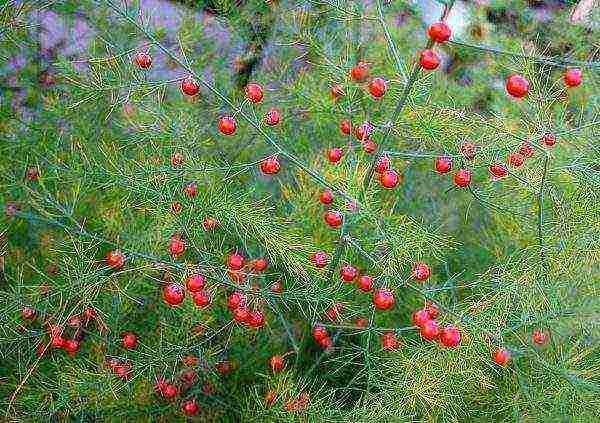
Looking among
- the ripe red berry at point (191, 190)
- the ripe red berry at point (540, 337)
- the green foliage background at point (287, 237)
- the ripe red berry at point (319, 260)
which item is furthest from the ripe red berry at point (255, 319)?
the ripe red berry at point (540, 337)

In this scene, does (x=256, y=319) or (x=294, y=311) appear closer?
(x=256, y=319)

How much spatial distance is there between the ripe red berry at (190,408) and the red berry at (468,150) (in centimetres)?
69

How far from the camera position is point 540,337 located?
1.36 m

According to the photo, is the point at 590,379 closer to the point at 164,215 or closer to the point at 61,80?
the point at 164,215

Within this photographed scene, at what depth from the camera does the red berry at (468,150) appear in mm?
1248

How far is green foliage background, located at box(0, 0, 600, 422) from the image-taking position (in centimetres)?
129

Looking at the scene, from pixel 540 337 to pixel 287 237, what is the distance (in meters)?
0.50

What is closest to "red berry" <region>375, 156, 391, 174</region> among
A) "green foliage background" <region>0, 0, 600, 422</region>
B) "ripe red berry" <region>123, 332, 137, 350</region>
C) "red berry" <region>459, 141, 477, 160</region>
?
"green foliage background" <region>0, 0, 600, 422</region>

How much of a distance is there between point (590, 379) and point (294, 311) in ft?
2.06

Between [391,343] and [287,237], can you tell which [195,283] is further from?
[391,343]

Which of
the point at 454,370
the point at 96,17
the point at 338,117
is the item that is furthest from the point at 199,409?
the point at 96,17

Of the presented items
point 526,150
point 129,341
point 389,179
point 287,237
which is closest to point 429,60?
point 389,179

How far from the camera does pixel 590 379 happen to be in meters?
1.39

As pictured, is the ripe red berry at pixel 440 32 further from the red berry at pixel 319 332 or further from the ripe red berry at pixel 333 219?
the red berry at pixel 319 332
